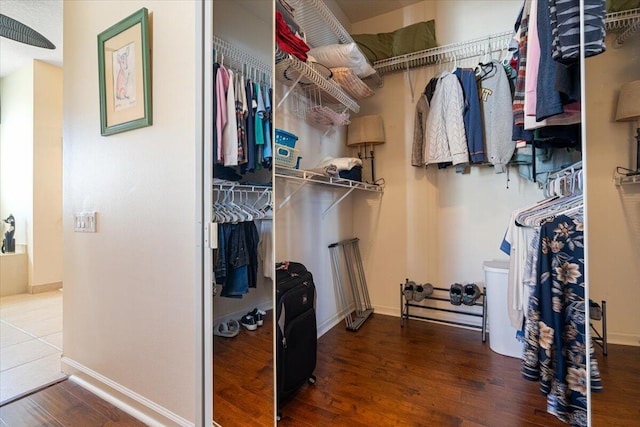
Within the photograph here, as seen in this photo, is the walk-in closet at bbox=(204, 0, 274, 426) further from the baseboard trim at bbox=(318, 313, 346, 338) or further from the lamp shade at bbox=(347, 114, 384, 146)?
the lamp shade at bbox=(347, 114, 384, 146)

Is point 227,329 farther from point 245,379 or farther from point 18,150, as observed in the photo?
point 18,150

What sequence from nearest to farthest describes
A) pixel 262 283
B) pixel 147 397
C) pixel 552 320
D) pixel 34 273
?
1. pixel 552 320
2. pixel 262 283
3. pixel 147 397
4. pixel 34 273

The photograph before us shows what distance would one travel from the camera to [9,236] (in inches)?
147

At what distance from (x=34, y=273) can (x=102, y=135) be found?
3162mm

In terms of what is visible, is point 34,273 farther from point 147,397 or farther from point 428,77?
point 428,77

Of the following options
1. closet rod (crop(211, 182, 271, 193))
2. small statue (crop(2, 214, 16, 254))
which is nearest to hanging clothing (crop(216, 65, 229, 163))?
closet rod (crop(211, 182, 271, 193))

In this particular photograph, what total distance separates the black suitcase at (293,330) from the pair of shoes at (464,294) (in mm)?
1272

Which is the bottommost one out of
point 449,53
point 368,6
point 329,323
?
point 329,323

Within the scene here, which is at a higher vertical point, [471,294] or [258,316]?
[258,316]

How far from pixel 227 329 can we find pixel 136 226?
26.6 inches

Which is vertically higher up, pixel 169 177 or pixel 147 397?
pixel 169 177

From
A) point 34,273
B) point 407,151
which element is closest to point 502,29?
point 407,151

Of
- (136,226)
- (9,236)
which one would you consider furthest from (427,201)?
(9,236)

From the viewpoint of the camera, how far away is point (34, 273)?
3.60 m
